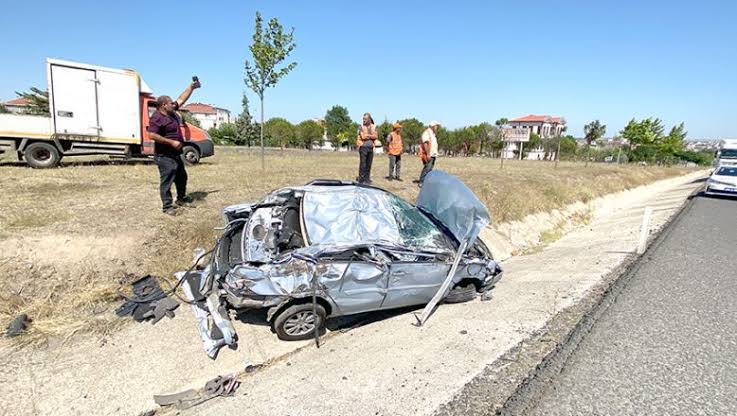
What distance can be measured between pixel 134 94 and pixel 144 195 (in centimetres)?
609

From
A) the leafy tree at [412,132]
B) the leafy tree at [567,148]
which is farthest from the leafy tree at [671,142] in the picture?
the leafy tree at [412,132]

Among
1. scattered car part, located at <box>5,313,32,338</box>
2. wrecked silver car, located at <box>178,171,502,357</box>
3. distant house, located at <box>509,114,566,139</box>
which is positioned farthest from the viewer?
distant house, located at <box>509,114,566,139</box>

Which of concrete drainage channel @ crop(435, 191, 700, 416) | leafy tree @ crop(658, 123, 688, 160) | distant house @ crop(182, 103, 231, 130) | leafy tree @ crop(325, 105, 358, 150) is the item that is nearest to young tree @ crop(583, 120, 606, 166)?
leafy tree @ crop(658, 123, 688, 160)

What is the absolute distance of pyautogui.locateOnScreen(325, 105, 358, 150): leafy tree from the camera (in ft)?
205

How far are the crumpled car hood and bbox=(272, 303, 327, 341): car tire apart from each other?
1902mm

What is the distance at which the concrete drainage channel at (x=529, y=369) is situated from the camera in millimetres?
2795

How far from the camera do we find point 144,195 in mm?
7746

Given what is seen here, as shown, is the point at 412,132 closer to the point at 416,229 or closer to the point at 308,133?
the point at 308,133

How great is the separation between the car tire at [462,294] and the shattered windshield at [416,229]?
23.5 inches

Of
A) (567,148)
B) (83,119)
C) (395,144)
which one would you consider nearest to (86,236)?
(395,144)

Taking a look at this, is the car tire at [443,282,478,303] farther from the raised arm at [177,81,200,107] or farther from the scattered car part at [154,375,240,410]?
the raised arm at [177,81,200,107]

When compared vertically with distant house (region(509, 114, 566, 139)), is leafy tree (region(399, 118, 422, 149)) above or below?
below

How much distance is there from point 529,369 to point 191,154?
44.8ft

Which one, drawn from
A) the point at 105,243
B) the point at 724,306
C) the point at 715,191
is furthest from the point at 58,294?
the point at 715,191
